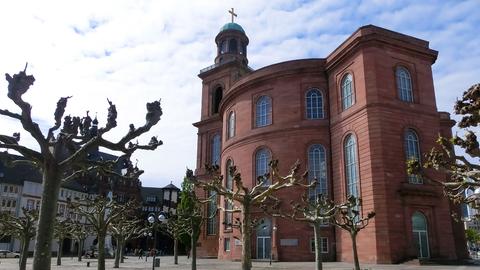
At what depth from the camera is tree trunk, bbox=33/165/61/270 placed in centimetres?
1016

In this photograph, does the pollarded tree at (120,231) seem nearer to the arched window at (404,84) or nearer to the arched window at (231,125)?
the arched window at (231,125)

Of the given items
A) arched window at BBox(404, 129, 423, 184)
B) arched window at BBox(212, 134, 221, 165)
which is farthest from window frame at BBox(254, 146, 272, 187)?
arched window at BBox(212, 134, 221, 165)

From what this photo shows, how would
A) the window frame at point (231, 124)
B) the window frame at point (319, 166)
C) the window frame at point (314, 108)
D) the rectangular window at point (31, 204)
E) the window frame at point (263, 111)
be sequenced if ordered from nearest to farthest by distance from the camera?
1. the window frame at point (319, 166)
2. the window frame at point (314, 108)
3. the window frame at point (263, 111)
4. the window frame at point (231, 124)
5. the rectangular window at point (31, 204)

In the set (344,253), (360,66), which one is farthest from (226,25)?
(344,253)

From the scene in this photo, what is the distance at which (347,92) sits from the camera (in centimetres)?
3666

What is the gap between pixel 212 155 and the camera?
190ft

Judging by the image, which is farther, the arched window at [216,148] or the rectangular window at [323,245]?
the arched window at [216,148]

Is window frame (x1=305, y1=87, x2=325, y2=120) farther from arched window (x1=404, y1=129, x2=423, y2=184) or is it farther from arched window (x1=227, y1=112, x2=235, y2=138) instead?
arched window (x1=227, y1=112, x2=235, y2=138)

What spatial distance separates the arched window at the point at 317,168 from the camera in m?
37.8

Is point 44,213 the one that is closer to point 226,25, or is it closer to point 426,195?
point 426,195

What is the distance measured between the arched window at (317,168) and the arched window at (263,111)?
18.8 ft

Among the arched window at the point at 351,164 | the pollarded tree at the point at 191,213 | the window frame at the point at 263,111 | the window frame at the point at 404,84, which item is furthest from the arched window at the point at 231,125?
the window frame at the point at 404,84

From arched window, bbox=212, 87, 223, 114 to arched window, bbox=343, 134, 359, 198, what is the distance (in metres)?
28.0

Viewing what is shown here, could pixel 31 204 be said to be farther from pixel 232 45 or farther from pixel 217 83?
pixel 232 45
